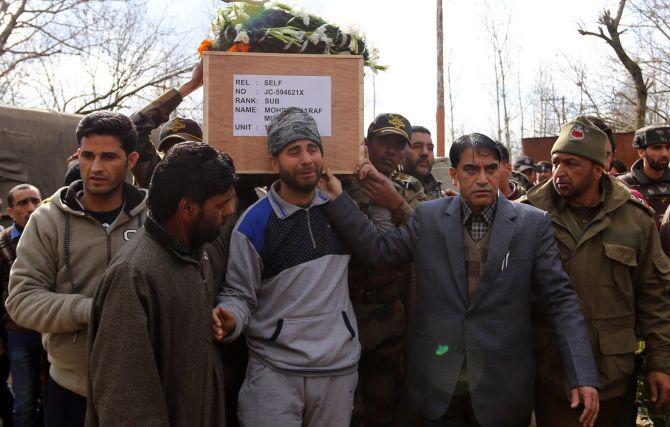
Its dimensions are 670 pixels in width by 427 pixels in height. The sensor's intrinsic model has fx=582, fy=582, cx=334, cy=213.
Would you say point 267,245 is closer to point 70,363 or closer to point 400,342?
point 70,363

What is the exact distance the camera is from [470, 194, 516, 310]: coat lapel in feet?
9.86

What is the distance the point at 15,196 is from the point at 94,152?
9.11ft

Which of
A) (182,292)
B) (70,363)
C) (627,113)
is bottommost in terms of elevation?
(70,363)

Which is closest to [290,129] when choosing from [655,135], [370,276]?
[370,276]

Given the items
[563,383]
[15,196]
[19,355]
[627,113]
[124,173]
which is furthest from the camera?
[627,113]

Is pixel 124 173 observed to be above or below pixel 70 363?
above

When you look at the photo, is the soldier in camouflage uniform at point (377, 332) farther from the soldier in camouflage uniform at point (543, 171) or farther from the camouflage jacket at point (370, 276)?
the soldier in camouflage uniform at point (543, 171)

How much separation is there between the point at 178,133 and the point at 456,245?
7.93 feet

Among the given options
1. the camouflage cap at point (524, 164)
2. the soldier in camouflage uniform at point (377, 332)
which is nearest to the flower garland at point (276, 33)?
the soldier in camouflage uniform at point (377, 332)

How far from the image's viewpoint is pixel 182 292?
7.32ft

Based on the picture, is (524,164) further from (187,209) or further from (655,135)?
(187,209)

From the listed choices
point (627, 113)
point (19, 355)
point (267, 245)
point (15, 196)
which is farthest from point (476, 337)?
point (627, 113)

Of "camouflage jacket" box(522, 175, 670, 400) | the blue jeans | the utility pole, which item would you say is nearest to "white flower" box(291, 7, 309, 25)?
"camouflage jacket" box(522, 175, 670, 400)

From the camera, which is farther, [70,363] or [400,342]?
[400,342]
